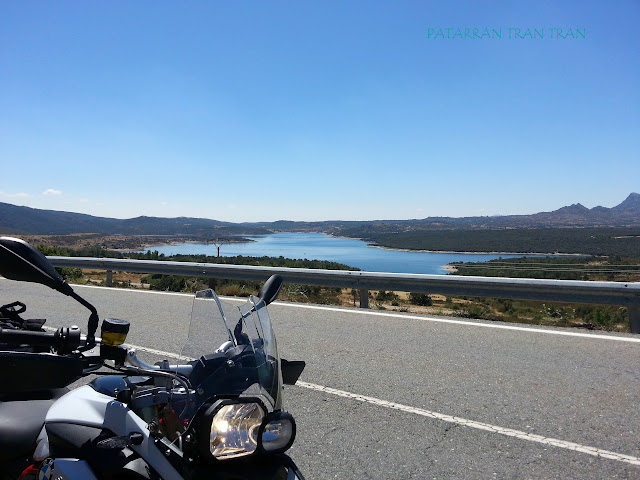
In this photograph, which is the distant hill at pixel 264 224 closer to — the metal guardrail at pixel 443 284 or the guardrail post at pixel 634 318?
the metal guardrail at pixel 443 284

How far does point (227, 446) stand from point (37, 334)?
2.88ft

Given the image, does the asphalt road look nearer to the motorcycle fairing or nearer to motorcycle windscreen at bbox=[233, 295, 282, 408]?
motorcycle windscreen at bbox=[233, 295, 282, 408]

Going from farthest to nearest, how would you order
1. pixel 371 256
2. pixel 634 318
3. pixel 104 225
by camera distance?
pixel 104 225 < pixel 371 256 < pixel 634 318

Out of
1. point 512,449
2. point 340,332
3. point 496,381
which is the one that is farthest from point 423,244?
point 512,449

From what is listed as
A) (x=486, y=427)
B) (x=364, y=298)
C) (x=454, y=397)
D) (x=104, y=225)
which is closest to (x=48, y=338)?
(x=486, y=427)

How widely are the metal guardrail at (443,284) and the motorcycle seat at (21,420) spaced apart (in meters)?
7.24

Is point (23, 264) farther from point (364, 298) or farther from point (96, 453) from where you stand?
point (364, 298)

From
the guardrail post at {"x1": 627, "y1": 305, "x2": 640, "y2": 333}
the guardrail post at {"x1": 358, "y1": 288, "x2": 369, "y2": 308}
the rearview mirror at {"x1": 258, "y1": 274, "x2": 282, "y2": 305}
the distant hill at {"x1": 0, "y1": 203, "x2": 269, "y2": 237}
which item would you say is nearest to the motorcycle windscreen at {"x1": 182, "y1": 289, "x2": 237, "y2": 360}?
the rearview mirror at {"x1": 258, "y1": 274, "x2": 282, "y2": 305}

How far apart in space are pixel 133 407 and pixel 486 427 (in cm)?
302

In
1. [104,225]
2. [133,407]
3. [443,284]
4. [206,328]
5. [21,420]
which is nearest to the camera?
[133,407]

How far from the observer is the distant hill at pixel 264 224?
111 feet

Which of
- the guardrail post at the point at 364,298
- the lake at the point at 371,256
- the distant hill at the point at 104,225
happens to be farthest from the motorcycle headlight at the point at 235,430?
the distant hill at the point at 104,225

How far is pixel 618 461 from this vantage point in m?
3.29

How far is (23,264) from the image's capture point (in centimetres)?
164
